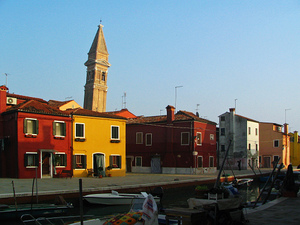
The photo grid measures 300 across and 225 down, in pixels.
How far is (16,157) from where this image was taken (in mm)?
25922

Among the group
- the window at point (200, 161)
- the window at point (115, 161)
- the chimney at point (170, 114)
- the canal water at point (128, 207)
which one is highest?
the chimney at point (170, 114)

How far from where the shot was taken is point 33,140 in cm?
2703

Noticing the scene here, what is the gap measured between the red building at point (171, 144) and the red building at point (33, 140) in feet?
44.8

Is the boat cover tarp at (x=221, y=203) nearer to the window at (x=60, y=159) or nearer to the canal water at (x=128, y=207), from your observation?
the canal water at (x=128, y=207)

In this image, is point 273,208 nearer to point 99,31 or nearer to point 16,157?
point 16,157

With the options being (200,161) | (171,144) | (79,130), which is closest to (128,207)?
(79,130)

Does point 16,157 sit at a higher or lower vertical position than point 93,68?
lower

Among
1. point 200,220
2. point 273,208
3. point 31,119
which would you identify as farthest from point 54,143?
point 200,220

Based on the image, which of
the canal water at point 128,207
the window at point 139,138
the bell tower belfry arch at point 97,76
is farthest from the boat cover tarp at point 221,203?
the bell tower belfry arch at point 97,76

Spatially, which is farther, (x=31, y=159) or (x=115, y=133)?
(x=115, y=133)

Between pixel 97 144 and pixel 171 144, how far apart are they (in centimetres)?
1091

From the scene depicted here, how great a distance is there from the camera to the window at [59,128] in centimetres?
2858

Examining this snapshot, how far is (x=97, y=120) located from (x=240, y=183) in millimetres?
14170

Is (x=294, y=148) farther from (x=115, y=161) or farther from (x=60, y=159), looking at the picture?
(x=60, y=159)
